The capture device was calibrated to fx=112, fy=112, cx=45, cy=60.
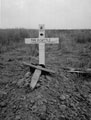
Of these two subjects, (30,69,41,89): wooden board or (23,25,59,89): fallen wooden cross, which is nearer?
(30,69,41,89): wooden board

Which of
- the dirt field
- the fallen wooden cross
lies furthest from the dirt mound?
the fallen wooden cross

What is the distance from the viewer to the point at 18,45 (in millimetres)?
7320

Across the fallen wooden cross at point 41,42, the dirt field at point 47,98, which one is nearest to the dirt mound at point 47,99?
the dirt field at point 47,98

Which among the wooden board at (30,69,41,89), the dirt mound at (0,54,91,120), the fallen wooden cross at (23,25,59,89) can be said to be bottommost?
the dirt mound at (0,54,91,120)

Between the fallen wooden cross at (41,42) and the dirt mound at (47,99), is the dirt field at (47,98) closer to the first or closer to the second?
the dirt mound at (47,99)

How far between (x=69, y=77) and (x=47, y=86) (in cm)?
92

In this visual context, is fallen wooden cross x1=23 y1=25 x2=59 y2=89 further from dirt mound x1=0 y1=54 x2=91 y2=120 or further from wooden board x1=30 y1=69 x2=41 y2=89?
A: dirt mound x1=0 y1=54 x2=91 y2=120

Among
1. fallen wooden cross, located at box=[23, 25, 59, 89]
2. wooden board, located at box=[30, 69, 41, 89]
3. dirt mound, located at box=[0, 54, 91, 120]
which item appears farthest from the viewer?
fallen wooden cross, located at box=[23, 25, 59, 89]

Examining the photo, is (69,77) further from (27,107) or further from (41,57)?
(27,107)

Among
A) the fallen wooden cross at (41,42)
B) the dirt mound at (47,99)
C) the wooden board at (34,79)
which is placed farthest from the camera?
the fallen wooden cross at (41,42)

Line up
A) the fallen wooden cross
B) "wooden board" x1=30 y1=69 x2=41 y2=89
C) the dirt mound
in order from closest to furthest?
the dirt mound < "wooden board" x1=30 y1=69 x2=41 y2=89 < the fallen wooden cross

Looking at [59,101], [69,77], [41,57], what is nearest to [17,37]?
[41,57]

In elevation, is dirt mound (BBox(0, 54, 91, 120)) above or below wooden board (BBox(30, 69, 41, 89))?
below

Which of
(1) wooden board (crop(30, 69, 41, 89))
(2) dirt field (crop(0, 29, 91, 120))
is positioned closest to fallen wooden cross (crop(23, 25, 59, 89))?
(1) wooden board (crop(30, 69, 41, 89))
